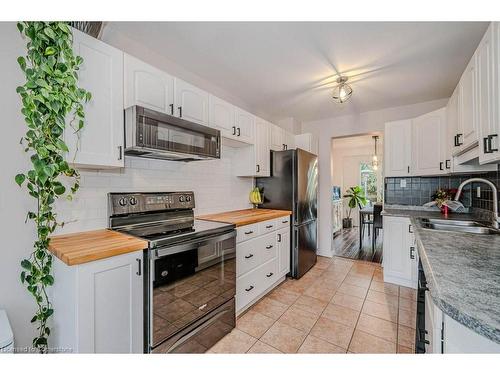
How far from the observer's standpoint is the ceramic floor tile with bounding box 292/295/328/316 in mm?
2238

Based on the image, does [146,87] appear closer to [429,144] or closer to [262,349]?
[262,349]

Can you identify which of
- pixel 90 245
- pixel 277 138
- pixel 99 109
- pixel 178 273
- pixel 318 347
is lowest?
pixel 318 347

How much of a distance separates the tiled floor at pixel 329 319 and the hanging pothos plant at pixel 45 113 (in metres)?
1.25

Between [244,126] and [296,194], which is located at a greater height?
[244,126]

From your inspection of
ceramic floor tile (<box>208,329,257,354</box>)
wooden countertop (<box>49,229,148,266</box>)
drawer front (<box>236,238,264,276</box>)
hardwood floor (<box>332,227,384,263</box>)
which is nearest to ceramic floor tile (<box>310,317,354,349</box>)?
ceramic floor tile (<box>208,329,257,354</box>)

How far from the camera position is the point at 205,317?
5.53 feet

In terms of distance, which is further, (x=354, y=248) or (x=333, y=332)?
(x=354, y=248)

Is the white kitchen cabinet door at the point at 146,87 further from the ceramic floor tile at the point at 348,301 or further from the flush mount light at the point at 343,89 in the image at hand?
the ceramic floor tile at the point at 348,301

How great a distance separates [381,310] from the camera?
223cm

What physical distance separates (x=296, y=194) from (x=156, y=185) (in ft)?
5.56

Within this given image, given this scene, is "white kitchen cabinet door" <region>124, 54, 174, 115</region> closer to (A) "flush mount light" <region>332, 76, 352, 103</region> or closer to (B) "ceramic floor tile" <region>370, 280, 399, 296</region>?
(A) "flush mount light" <region>332, 76, 352, 103</region>

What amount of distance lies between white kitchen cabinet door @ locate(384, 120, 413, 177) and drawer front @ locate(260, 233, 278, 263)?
192 cm

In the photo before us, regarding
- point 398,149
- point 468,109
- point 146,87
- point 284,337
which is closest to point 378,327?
point 284,337
